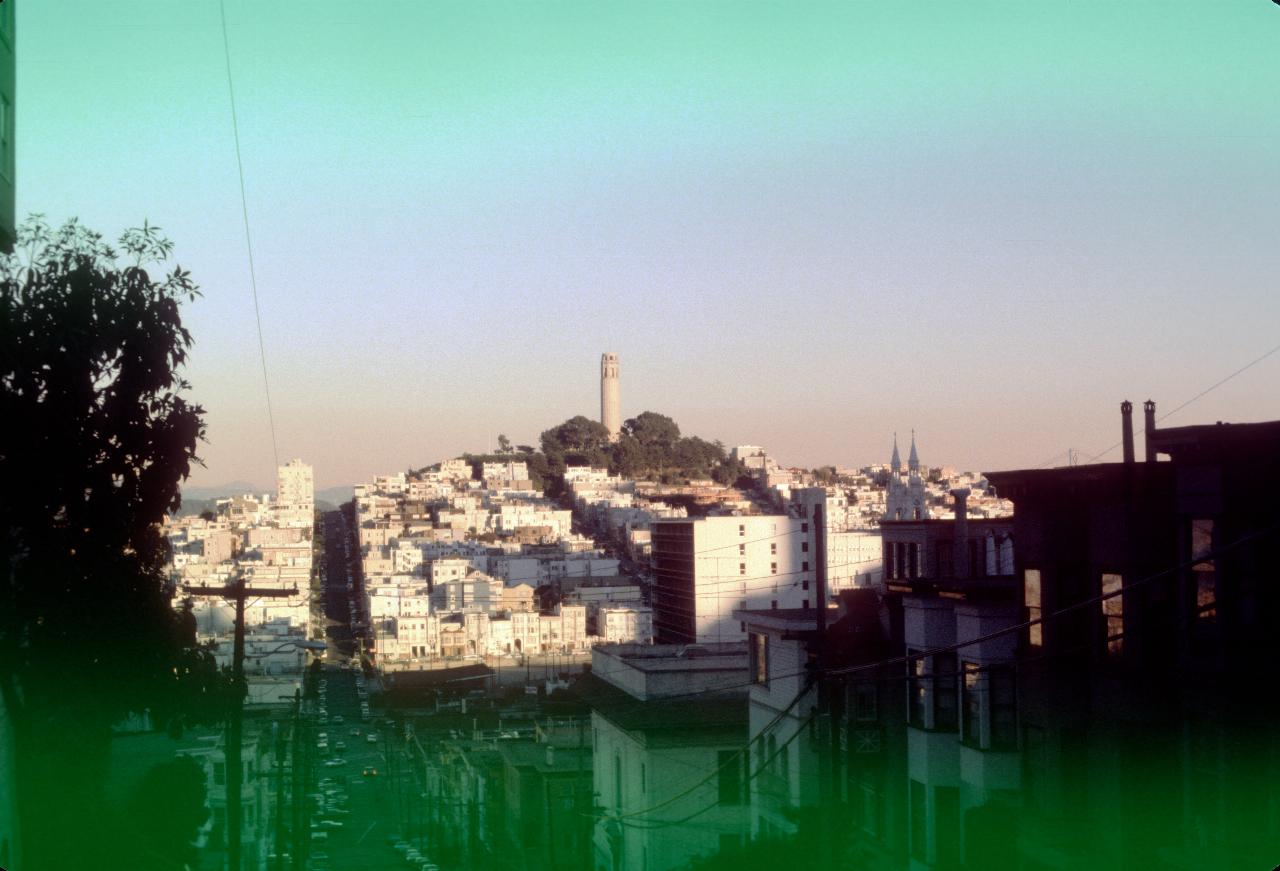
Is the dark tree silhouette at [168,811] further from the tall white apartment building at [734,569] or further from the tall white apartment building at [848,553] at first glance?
the tall white apartment building at [734,569]

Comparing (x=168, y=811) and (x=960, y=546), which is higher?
(x=960, y=546)

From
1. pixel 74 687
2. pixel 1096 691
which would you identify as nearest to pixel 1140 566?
pixel 1096 691

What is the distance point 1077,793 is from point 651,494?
349 ft

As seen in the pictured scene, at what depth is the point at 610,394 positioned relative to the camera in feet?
502

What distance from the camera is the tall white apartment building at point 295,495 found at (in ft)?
257

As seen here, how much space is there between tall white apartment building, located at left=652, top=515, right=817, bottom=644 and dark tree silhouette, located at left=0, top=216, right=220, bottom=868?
38.3m

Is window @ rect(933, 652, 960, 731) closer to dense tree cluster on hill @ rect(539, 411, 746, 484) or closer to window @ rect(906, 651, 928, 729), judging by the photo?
window @ rect(906, 651, 928, 729)

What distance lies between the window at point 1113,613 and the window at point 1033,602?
3.00 feet

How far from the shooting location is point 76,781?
23.8 feet

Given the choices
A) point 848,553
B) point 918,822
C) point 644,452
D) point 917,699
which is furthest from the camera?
point 644,452

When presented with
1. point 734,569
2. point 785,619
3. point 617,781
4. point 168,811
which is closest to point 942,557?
point 785,619

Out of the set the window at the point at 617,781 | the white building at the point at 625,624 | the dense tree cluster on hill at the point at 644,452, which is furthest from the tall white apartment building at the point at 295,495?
the window at the point at 617,781

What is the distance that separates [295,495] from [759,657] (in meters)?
75.4

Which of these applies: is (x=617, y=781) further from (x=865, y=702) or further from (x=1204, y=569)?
(x=1204, y=569)
